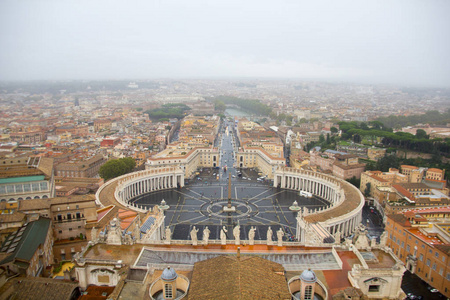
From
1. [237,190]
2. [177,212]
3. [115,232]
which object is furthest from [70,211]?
[237,190]

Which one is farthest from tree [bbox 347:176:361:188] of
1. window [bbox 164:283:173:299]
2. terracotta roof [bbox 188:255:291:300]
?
window [bbox 164:283:173:299]

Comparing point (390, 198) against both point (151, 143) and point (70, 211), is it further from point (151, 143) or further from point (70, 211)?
point (151, 143)

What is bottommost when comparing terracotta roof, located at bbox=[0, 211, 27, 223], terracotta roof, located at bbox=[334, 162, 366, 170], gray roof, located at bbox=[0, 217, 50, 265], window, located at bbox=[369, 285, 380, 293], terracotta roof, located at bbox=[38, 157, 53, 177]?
terracotta roof, located at bbox=[334, 162, 366, 170]

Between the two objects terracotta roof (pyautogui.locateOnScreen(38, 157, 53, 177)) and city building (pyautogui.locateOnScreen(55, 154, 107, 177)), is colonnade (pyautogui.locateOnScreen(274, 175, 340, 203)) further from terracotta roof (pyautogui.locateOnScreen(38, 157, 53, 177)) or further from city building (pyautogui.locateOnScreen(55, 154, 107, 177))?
terracotta roof (pyautogui.locateOnScreen(38, 157, 53, 177))

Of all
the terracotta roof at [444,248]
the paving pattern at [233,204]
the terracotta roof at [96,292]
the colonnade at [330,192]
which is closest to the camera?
the terracotta roof at [96,292]

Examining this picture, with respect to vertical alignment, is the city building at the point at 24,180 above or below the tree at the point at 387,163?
above

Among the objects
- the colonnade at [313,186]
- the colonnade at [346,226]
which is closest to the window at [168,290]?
the colonnade at [346,226]

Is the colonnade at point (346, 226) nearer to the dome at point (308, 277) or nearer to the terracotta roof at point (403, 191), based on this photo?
the terracotta roof at point (403, 191)

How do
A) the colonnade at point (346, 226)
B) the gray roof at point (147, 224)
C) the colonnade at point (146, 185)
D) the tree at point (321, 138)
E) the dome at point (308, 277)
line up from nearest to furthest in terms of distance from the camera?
1. the dome at point (308, 277)
2. the gray roof at point (147, 224)
3. the colonnade at point (346, 226)
4. the colonnade at point (146, 185)
5. the tree at point (321, 138)
